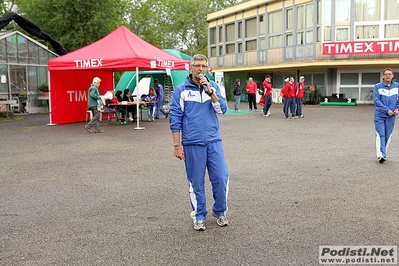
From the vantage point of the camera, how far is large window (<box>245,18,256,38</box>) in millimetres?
33969

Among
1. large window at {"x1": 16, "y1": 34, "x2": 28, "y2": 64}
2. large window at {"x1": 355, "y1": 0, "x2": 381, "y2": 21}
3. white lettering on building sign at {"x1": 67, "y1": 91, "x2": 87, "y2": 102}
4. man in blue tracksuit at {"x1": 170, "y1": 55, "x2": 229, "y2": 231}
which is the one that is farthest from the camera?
large window at {"x1": 355, "y1": 0, "x2": 381, "y2": 21}

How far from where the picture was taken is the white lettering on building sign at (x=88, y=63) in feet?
50.8

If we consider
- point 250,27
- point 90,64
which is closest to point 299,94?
point 90,64

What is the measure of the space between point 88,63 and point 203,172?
12.0 m

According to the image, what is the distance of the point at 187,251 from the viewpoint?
13.4ft

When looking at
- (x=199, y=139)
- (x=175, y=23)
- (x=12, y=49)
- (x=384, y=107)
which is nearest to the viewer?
(x=199, y=139)

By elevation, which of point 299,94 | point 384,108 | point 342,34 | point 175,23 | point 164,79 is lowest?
point 384,108

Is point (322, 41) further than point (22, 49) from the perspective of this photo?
Yes

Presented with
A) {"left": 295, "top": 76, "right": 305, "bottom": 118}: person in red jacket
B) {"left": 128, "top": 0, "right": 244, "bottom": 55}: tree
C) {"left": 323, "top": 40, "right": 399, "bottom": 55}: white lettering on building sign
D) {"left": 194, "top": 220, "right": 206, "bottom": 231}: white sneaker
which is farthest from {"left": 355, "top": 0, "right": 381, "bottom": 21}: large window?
{"left": 128, "top": 0, "right": 244, "bottom": 55}: tree

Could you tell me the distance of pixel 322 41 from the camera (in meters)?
27.8

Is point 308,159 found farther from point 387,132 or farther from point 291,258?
point 291,258

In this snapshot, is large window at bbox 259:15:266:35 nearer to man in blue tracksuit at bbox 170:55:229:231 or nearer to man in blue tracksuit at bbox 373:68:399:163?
man in blue tracksuit at bbox 373:68:399:163

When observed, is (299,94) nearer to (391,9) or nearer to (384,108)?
(384,108)

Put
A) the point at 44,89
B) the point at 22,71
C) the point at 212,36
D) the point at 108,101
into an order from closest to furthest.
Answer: the point at 108,101 → the point at 22,71 → the point at 44,89 → the point at 212,36
